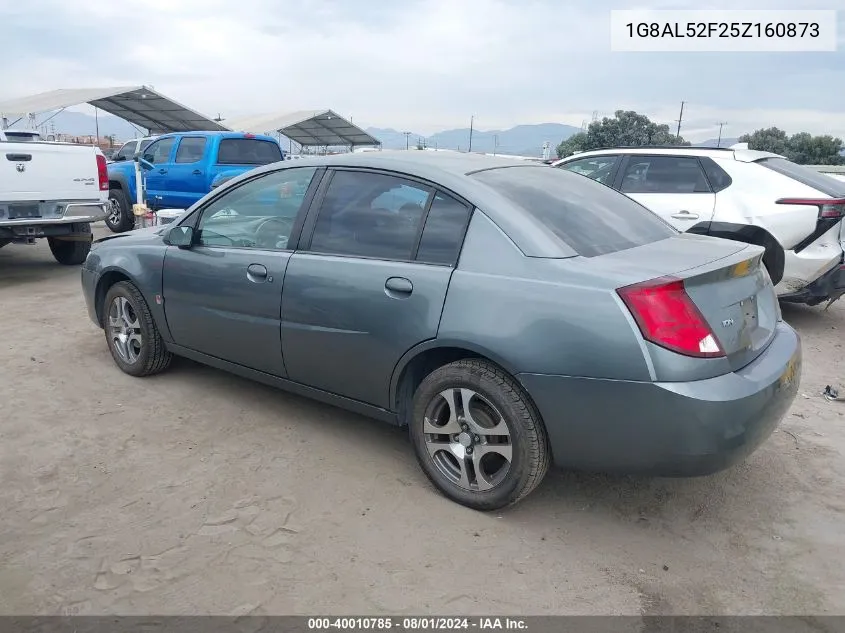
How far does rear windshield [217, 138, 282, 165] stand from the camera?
34.5 ft

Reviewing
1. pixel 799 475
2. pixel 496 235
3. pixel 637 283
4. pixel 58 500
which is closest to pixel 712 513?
pixel 799 475

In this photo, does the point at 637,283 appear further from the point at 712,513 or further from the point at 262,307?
the point at 262,307

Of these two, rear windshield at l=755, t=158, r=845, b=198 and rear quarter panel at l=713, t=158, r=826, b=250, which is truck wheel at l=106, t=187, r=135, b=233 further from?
rear windshield at l=755, t=158, r=845, b=198

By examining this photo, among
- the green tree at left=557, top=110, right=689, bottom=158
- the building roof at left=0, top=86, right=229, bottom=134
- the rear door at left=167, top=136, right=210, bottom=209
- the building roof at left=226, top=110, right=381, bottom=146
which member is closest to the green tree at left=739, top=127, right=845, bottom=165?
the green tree at left=557, top=110, right=689, bottom=158

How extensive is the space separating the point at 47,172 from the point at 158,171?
4.14 meters

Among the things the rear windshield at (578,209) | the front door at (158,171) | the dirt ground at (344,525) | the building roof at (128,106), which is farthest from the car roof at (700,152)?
the building roof at (128,106)

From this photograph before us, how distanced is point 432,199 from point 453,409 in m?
1.01

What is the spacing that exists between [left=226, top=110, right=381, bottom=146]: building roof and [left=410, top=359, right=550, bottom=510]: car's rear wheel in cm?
2677

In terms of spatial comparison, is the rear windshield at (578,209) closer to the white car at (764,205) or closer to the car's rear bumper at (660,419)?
the car's rear bumper at (660,419)

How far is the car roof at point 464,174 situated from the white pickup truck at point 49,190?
14.3 feet

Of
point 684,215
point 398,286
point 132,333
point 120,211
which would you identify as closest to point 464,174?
point 398,286

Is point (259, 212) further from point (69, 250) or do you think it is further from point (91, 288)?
point (69, 250)

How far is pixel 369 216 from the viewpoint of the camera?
10.6ft

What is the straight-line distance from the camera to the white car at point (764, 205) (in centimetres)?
538
